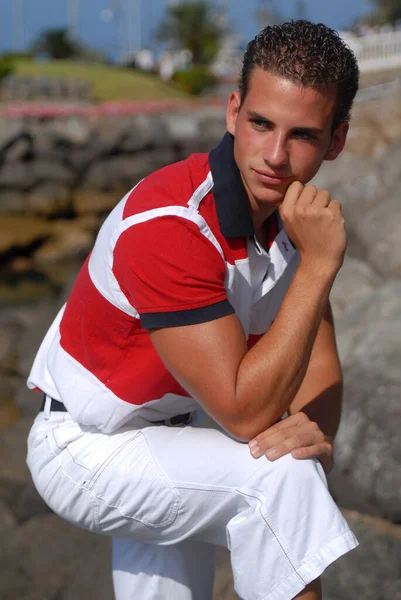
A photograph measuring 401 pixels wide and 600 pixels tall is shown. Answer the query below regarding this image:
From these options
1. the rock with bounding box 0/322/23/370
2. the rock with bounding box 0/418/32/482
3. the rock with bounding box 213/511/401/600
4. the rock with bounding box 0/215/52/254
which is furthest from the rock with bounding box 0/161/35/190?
the rock with bounding box 213/511/401/600

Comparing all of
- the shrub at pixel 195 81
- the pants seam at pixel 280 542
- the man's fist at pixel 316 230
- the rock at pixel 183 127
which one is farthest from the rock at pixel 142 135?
the pants seam at pixel 280 542

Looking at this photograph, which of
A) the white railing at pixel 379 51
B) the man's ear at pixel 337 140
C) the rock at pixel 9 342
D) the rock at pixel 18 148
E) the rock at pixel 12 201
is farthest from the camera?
the white railing at pixel 379 51

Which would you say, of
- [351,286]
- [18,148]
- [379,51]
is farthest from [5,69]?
[351,286]

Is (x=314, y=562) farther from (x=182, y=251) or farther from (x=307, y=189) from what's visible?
(x=307, y=189)

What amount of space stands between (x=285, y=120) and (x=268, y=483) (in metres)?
0.95

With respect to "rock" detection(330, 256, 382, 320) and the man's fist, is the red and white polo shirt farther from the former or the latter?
"rock" detection(330, 256, 382, 320)

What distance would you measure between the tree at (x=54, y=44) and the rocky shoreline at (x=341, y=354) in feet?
58.4

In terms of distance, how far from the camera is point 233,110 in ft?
8.51

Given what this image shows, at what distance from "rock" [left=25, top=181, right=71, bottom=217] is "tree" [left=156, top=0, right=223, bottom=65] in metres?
17.5

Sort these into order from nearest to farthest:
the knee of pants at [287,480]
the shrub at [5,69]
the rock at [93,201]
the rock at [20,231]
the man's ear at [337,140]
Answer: the knee of pants at [287,480]
the man's ear at [337,140]
the rock at [20,231]
the rock at [93,201]
the shrub at [5,69]

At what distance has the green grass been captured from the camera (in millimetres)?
24109

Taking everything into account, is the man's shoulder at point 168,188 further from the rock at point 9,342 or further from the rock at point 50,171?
the rock at point 50,171

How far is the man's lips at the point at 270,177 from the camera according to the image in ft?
8.04

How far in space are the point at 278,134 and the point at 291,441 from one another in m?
0.82
